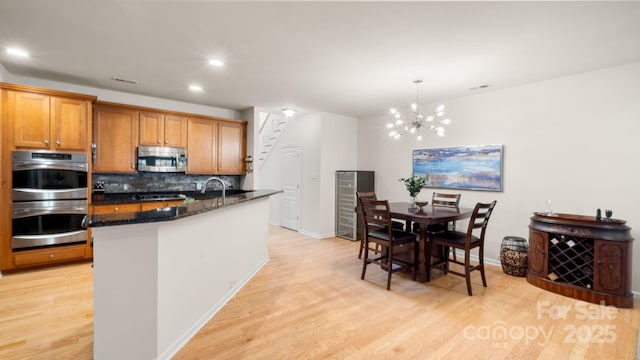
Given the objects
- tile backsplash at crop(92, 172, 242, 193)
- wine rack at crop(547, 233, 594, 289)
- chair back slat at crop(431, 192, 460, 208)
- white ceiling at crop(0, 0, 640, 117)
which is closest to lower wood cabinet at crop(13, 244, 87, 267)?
tile backsplash at crop(92, 172, 242, 193)

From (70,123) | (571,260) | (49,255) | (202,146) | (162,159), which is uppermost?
(70,123)

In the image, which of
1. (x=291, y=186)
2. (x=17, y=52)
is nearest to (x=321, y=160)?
(x=291, y=186)

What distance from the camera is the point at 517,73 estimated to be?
132 inches

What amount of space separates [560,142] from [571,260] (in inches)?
57.6

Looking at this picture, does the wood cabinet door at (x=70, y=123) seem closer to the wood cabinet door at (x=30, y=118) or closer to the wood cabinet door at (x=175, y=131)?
the wood cabinet door at (x=30, y=118)

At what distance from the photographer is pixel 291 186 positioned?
252 inches

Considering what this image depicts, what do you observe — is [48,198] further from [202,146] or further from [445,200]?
[445,200]

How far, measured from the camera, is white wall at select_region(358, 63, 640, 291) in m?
3.09

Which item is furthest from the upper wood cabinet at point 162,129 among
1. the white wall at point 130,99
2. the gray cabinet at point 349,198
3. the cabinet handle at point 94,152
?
the gray cabinet at point 349,198

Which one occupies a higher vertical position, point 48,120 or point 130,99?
point 130,99

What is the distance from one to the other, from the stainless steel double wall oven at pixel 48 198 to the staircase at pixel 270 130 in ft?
11.3

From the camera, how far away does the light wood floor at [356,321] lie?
6.81 feet

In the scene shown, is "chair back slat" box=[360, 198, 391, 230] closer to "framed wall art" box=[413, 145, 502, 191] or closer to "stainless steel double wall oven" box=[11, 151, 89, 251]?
"framed wall art" box=[413, 145, 502, 191]

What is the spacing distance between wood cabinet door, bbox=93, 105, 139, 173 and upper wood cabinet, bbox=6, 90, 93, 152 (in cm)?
29
